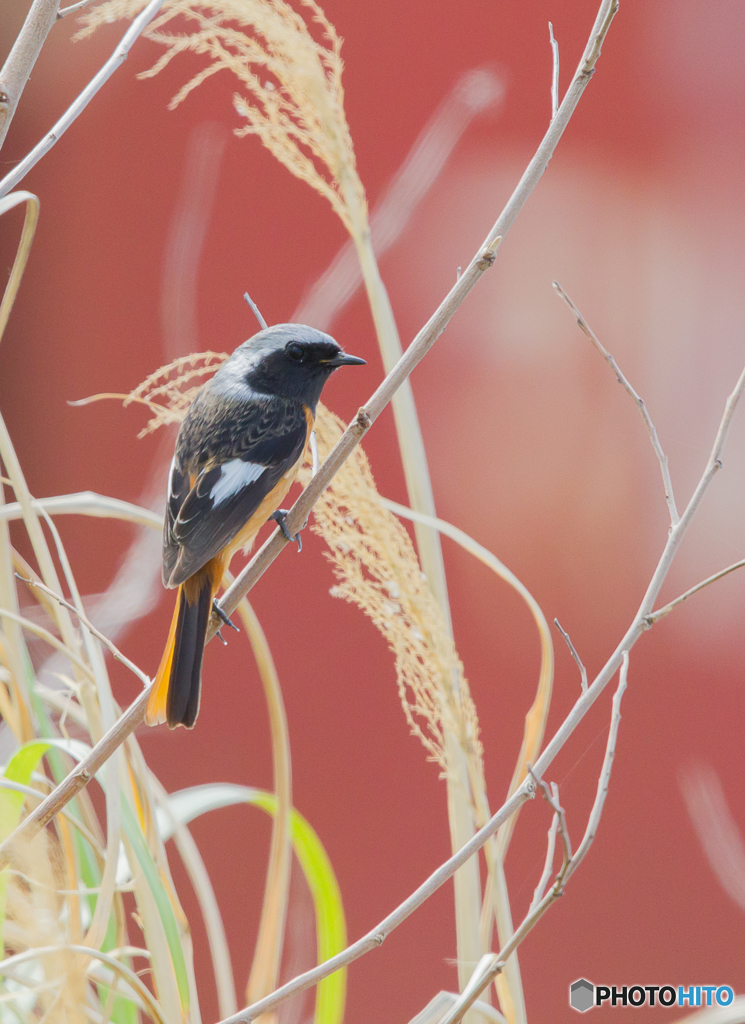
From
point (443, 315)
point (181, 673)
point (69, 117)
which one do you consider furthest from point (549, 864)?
point (69, 117)

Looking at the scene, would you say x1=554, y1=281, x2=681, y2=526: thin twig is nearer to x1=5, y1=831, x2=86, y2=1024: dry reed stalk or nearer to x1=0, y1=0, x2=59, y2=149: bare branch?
x1=0, y1=0, x2=59, y2=149: bare branch

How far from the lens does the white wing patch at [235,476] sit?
80cm

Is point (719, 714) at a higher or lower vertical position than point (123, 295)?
lower

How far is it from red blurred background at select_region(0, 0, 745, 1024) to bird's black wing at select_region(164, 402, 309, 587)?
462mm

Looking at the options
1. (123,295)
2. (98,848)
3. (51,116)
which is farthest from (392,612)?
(51,116)

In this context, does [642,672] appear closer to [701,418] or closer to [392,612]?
[701,418]

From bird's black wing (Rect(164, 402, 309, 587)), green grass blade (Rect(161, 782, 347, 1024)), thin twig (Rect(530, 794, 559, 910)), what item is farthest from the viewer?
green grass blade (Rect(161, 782, 347, 1024))

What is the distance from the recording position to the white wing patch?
80 centimetres

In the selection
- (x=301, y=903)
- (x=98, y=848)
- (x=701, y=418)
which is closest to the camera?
(x=98, y=848)

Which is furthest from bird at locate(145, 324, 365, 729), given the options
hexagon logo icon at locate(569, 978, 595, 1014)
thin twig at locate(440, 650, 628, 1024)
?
hexagon logo icon at locate(569, 978, 595, 1014)

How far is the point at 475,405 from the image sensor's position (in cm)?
125

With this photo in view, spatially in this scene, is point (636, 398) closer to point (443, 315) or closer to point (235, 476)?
point (443, 315)

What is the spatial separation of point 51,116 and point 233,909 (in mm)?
1252

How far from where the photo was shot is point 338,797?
4.20 ft
